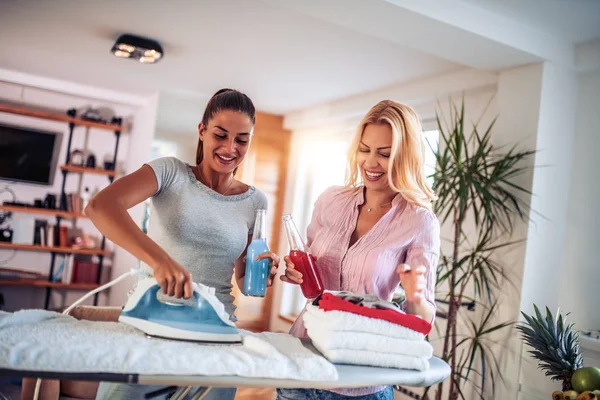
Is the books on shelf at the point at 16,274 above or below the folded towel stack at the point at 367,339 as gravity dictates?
below

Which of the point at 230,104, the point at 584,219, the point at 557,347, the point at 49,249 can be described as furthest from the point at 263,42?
the point at 49,249

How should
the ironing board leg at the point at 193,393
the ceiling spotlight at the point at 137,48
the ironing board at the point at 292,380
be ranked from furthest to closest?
the ceiling spotlight at the point at 137,48 → the ironing board leg at the point at 193,393 → the ironing board at the point at 292,380

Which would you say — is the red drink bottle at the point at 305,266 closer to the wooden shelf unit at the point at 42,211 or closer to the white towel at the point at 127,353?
the white towel at the point at 127,353

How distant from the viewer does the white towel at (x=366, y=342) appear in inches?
45.9

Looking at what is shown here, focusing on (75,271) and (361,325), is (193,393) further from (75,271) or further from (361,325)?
(75,271)

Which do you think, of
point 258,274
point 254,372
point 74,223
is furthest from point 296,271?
point 74,223

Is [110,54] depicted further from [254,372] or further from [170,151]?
[254,372]

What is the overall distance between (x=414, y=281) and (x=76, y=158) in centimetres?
571

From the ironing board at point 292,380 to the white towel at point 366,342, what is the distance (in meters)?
0.04

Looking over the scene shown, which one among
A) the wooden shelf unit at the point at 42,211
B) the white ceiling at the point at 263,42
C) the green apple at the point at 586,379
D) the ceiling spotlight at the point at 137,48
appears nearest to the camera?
the green apple at the point at 586,379

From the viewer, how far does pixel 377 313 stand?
121cm

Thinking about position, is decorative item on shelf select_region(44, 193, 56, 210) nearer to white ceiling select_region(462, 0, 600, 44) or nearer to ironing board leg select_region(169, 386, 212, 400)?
white ceiling select_region(462, 0, 600, 44)

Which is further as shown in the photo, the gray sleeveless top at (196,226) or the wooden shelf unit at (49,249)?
the wooden shelf unit at (49,249)

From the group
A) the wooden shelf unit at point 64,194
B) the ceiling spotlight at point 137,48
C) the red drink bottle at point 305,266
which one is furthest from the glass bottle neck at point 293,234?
the wooden shelf unit at point 64,194
